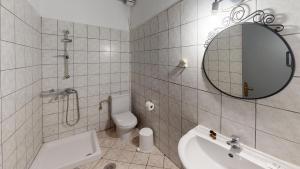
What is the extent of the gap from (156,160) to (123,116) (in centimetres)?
88

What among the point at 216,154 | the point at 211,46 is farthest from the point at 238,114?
the point at 211,46

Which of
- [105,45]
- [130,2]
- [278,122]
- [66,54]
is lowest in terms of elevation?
[278,122]

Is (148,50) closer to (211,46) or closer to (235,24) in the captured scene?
(211,46)

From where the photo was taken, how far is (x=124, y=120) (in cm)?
217

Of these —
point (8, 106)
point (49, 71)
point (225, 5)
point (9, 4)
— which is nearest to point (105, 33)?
point (49, 71)

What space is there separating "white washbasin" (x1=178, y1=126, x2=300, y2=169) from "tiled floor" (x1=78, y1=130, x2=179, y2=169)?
0.73 metres

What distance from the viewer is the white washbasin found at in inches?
33.2

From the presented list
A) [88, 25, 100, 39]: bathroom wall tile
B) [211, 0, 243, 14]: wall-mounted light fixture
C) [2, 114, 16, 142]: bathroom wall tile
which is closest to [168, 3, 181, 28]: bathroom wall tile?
[211, 0, 243, 14]: wall-mounted light fixture

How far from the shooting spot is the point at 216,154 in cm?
106

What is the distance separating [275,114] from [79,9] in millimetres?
2720

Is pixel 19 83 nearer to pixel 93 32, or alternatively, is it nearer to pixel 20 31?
pixel 20 31

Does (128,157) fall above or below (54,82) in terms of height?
below

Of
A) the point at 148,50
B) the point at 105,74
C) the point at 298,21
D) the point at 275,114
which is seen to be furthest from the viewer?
the point at 105,74

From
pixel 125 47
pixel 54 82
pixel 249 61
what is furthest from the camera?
pixel 125 47
